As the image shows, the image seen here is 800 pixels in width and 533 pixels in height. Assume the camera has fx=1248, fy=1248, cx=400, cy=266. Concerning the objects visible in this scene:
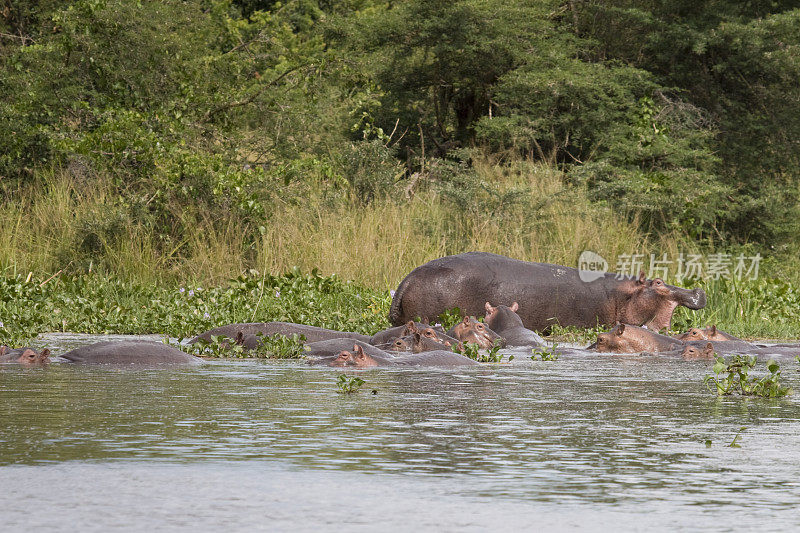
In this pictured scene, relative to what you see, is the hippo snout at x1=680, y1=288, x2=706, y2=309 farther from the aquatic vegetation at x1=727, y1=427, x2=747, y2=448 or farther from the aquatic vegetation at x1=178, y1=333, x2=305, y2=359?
the aquatic vegetation at x1=727, y1=427, x2=747, y2=448

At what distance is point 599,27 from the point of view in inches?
889

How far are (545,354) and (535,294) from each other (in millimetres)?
2476

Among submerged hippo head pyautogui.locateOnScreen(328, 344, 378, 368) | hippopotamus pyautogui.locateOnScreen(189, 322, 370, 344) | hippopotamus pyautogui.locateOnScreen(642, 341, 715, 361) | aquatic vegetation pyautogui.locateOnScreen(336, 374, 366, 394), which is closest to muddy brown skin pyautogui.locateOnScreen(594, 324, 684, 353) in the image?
hippopotamus pyautogui.locateOnScreen(642, 341, 715, 361)

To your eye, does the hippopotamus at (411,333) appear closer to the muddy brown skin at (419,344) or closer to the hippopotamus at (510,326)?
the muddy brown skin at (419,344)

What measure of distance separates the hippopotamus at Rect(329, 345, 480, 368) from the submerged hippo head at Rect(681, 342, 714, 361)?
1651 mm

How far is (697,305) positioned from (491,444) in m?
6.35

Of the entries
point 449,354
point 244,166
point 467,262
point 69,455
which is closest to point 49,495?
point 69,455

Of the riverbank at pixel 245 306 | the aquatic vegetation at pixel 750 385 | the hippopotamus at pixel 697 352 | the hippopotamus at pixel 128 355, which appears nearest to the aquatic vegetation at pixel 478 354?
the hippopotamus at pixel 697 352

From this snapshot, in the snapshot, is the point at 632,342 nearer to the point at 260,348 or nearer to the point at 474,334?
the point at 474,334

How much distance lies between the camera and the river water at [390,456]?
3064mm

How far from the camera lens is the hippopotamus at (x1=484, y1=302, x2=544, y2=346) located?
912cm

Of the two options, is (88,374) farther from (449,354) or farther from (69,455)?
(69,455)

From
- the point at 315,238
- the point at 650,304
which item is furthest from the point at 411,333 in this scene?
the point at 315,238

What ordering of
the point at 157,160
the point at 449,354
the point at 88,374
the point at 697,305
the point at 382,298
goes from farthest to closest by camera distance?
the point at 157,160 < the point at 382,298 < the point at 697,305 < the point at 449,354 < the point at 88,374
